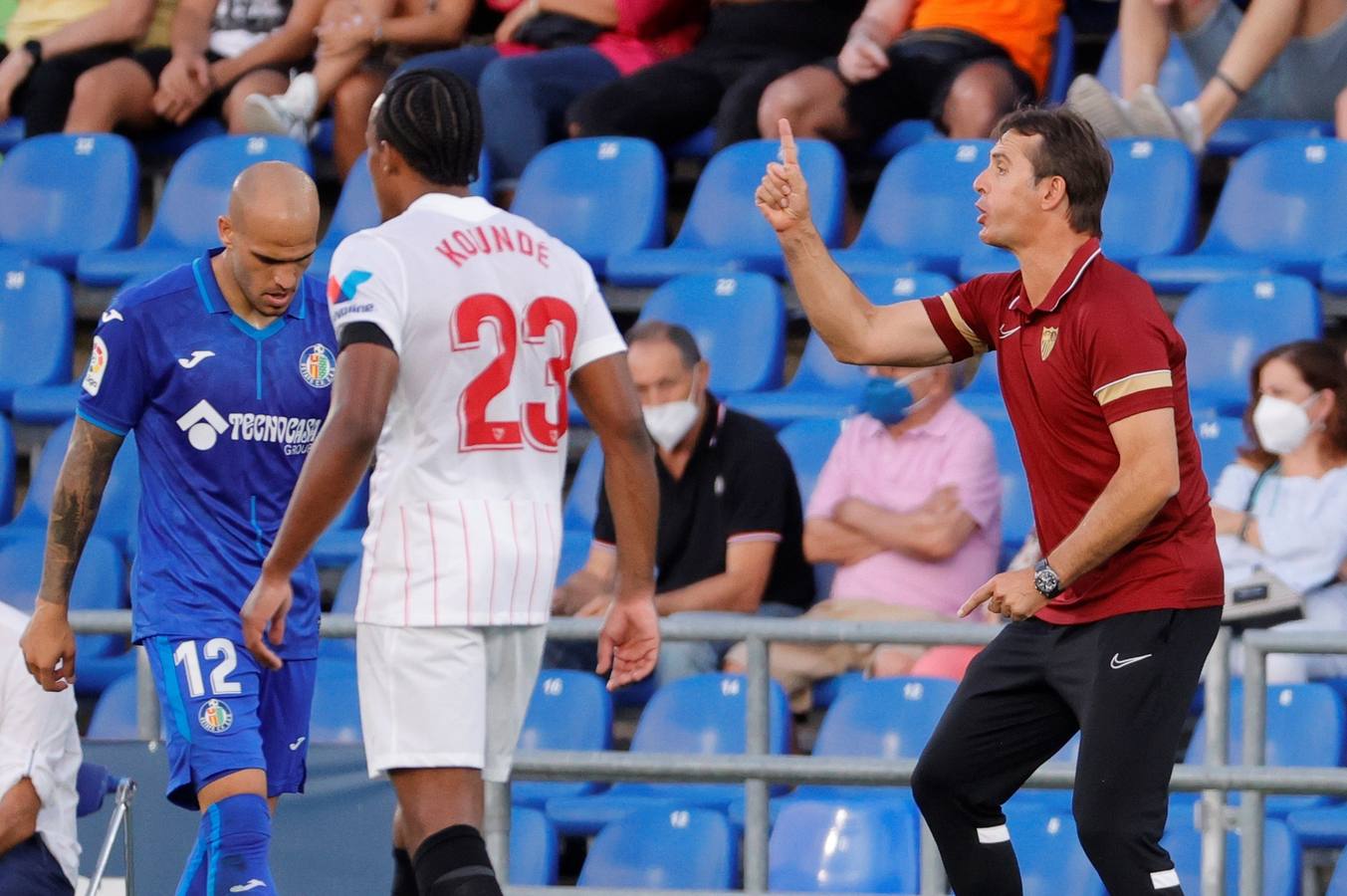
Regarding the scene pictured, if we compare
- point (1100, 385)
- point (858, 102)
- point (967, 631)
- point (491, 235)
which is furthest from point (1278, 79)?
point (491, 235)

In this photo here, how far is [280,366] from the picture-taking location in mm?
4699

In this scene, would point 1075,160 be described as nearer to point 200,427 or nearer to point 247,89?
point 200,427

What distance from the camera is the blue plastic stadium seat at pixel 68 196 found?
9.13m

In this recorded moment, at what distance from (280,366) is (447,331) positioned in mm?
836

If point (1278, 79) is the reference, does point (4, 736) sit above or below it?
below

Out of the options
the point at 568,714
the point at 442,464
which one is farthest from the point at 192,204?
the point at 442,464

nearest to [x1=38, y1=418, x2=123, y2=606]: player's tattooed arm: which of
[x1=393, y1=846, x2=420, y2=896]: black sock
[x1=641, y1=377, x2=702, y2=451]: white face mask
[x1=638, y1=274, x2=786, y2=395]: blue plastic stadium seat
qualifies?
[x1=393, y1=846, x2=420, y2=896]: black sock

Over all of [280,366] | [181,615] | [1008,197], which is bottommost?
[181,615]

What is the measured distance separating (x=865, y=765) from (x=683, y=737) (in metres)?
1.05

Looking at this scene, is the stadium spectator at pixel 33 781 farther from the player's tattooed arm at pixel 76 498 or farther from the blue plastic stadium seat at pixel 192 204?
the blue plastic stadium seat at pixel 192 204

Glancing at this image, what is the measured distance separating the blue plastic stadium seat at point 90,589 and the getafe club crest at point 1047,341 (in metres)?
3.91

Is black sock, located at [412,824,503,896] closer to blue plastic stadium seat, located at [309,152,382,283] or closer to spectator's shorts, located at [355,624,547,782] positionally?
spectator's shorts, located at [355,624,547,782]

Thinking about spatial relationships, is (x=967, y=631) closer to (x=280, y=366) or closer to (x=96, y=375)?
(x=280, y=366)

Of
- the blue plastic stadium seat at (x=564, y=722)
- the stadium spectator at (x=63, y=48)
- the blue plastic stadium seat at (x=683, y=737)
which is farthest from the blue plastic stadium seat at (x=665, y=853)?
the stadium spectator at (x=63, y=48)
